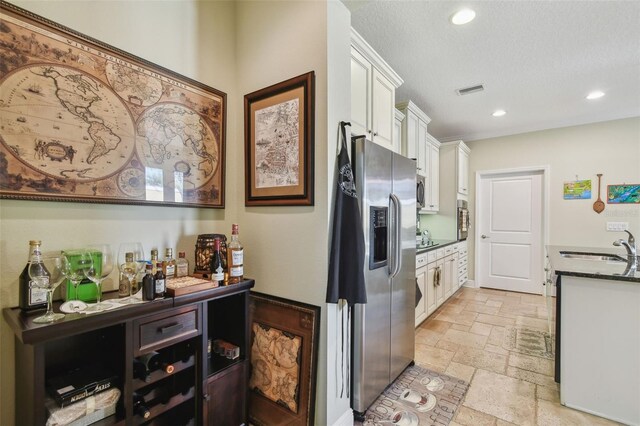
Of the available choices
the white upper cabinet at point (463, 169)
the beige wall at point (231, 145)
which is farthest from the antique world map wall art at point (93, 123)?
the white upper cabinet at point (463, 169)

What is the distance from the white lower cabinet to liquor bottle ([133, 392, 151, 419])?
250 centimetres

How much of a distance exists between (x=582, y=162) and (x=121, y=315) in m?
5.91

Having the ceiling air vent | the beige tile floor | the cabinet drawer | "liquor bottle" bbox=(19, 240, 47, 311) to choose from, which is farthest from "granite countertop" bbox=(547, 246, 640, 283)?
"liquor bottle" bbox=(19, 240, 47, 311)

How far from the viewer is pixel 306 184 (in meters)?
1.64

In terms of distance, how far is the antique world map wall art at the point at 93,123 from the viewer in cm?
117

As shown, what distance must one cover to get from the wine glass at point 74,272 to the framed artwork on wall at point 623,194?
6022 millimetres

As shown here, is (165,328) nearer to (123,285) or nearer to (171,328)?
(171,328)

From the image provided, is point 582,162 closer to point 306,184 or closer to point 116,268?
point 306,184

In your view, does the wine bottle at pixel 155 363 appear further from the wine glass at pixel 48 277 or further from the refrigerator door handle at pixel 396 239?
the refrigerator door handle at pixel 396 239

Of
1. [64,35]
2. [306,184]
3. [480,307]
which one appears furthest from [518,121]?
[64,35]

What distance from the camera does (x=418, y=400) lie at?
2.02m

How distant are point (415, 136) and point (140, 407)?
3.59 m

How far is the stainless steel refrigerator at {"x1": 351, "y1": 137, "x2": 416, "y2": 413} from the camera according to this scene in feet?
5.90

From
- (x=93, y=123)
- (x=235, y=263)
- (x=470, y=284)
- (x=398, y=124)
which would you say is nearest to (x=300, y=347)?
(x=235, y=263)
